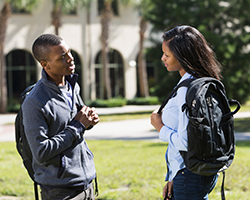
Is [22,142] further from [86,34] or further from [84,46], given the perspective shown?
[86,34]

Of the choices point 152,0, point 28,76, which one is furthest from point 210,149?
point 28,76

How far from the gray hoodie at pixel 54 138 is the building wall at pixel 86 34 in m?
24.1

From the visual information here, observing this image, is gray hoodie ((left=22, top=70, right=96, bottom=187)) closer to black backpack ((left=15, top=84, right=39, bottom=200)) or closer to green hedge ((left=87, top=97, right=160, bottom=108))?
black backpack ((left=15, top=84, right=39, bottom=200))

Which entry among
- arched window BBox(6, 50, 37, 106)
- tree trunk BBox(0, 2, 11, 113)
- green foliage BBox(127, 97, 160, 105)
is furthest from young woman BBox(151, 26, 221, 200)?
green foliage BBox(127, 97, 160, 105)

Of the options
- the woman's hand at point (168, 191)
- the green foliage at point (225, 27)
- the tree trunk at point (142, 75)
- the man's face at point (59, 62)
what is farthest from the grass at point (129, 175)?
the tree trunk at point (142, 75)

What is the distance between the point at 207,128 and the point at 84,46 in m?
26.2

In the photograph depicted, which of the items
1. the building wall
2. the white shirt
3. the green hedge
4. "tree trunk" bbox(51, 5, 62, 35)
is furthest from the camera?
the green hedge

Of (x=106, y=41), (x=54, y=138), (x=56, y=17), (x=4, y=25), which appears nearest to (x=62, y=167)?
(x=54, y=138)

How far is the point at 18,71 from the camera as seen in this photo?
2656 cm

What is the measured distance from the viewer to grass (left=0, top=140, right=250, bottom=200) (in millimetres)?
5848

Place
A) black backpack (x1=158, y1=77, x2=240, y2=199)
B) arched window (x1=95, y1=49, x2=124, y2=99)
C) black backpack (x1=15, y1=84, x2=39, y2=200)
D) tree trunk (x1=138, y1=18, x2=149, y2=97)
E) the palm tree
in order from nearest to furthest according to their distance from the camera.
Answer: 1. black backpack (x1=158, y1=77, x2=240, y2=199)
2. black backpack (x1=15, y1=84, x2=39, y2=200)
3. the palm tree
4. arched window (x1=95, y1=49, x2=124, y2=99)
5. tree trunk (x1=138, y1=18, x2=149, y2=97)

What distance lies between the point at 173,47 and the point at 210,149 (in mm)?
772

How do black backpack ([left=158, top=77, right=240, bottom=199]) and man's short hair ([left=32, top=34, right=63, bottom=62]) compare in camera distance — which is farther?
man's short hair ([left=32, top=34, right=63, bottom=62])

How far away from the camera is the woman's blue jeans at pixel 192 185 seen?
8.84 feet
